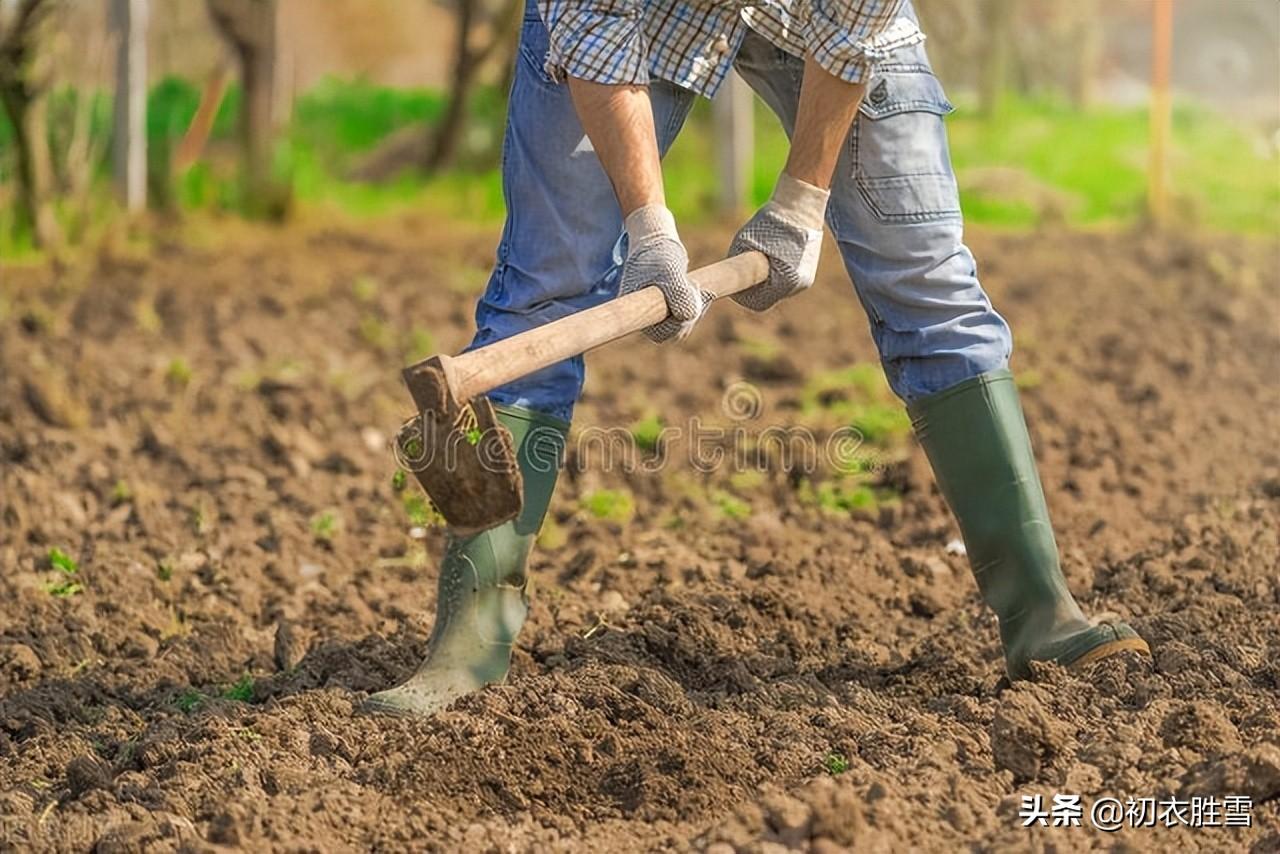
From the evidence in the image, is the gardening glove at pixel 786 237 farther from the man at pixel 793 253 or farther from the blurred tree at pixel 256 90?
the blurred tree at pixel 256 90

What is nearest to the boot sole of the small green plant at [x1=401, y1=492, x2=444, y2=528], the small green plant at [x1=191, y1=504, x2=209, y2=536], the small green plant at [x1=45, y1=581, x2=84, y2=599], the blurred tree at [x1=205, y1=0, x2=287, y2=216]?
the small green plant at [x1=401, y1=492, x2=444, y2=528]

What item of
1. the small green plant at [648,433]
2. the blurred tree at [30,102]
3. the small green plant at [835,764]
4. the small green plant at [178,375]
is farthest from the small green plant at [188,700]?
the blurred tree at [30,102]

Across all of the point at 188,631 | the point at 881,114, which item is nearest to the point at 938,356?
the point at 881,114

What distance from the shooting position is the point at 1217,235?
7.87 metres

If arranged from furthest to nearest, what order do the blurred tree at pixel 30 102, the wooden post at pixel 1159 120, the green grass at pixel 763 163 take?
1. the green grass at pixel 763 163
2. the wooden post at pixel 1159 120
3. the blurred tree at pixel 30 102

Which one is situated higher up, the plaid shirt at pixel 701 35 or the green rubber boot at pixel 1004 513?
the plaid shirt at pixel 701 35

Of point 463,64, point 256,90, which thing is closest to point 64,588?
point 256,90

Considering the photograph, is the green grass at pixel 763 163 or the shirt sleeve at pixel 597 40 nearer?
the shirt sleeve at pixel 597 40

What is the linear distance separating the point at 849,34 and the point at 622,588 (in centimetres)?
149

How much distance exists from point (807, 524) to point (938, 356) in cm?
138

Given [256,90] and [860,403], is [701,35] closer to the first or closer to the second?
[860,403]

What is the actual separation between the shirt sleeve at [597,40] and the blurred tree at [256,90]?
505 cm

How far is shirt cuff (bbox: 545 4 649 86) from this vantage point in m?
2.94

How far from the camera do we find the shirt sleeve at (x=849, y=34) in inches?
117
